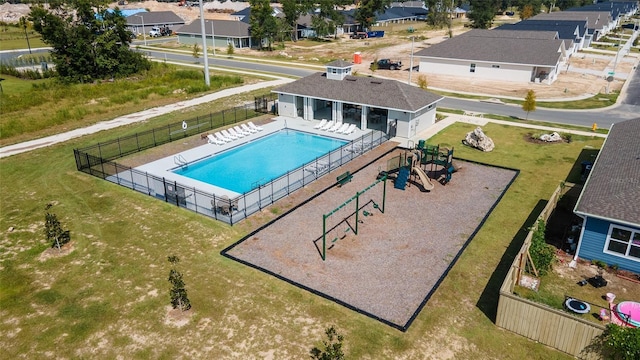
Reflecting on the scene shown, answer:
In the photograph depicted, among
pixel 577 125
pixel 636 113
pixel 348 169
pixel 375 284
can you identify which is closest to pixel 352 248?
pixel 375 284

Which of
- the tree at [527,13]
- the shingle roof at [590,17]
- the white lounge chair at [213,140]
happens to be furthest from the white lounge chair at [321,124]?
the tree at [527,13]

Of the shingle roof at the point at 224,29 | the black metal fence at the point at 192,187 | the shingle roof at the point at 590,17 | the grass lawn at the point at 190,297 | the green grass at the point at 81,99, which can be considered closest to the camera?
the grass lawn at the point at 190,297

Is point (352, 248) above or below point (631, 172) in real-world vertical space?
below

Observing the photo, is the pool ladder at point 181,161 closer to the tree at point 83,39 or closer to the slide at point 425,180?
the slide at point 425,180

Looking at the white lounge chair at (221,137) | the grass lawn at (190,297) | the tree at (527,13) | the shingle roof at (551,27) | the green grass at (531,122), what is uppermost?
the tree at (527,13)

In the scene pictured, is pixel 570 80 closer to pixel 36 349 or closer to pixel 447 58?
pixel 447 58

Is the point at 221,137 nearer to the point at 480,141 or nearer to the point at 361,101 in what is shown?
the point at 361,101

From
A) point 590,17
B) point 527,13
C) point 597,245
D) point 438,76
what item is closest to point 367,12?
point 438,76
